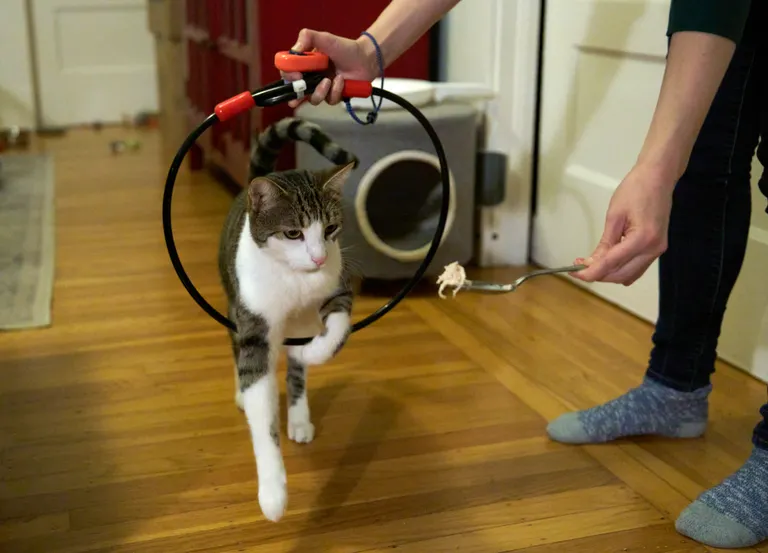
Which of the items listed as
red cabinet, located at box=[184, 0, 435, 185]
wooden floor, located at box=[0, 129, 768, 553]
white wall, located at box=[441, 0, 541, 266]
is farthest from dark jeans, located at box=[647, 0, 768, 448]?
red cabinet, located at box=[184, 0, 435, 185]

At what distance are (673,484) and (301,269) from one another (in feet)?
2.07

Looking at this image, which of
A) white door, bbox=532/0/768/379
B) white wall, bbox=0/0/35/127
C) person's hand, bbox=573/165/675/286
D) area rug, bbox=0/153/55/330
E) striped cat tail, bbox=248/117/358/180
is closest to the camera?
person's hand, bbox=573/165/675/286

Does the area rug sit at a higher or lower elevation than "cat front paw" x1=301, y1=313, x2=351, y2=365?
lower

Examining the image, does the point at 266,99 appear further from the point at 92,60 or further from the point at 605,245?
the point at 92,60

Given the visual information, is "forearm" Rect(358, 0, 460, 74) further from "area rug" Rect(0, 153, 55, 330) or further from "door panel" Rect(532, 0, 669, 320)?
"area rug" Rect(0, 153, 55, 330)

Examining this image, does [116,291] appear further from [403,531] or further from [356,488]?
[403,531]

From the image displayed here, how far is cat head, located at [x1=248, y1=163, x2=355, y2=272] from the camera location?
107 cm

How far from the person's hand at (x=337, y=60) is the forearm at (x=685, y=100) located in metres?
0.38

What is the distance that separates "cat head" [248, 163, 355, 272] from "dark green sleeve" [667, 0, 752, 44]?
1.59 ft

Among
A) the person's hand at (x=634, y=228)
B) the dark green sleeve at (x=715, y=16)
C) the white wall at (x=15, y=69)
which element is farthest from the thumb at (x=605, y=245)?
the white wall at (x=15, y=69)

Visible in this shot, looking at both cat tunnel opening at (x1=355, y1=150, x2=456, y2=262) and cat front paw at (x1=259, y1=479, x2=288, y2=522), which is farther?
cat tunnel opening at (x1=355, y1=150, x2=456, y2=262)

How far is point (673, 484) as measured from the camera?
4.05ft

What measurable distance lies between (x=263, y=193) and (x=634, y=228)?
460 mm

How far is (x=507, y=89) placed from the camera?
6.89 feet
